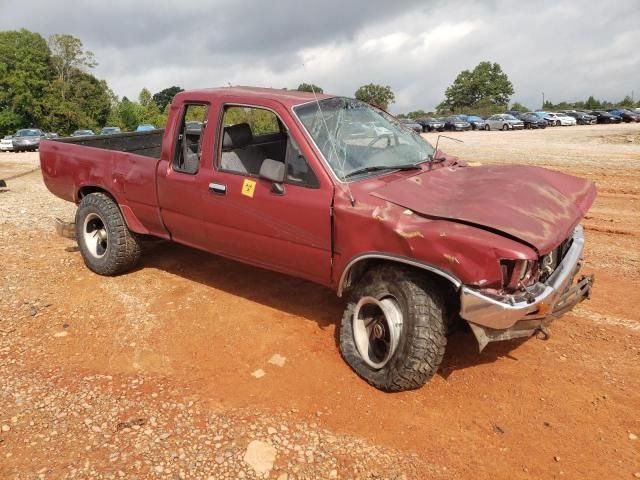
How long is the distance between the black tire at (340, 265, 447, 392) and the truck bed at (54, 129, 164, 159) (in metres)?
4.31

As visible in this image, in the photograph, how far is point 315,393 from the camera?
11.7ft

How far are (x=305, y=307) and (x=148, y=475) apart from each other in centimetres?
231

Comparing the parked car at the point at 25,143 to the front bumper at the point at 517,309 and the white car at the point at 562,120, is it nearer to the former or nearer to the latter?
the front bumper at the point at 517,309

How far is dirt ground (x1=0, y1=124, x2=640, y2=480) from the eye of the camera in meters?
2.95

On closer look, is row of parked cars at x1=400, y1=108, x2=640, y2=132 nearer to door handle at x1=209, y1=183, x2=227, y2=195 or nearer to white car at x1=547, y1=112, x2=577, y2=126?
white car at x1=547, y1=112, x2=577, y2=126

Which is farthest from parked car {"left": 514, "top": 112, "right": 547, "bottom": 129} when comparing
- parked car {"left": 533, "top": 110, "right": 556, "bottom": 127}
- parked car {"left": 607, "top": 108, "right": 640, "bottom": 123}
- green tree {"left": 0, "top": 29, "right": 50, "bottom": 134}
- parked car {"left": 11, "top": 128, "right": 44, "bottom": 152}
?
green tree {"left": 0, "top": 29, "right": 50, "bottom": 134}

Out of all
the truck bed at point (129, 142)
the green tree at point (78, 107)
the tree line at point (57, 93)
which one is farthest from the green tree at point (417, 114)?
the truck bed at point (129, 142)

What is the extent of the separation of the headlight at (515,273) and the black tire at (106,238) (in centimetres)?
397

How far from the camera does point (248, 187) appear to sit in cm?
415

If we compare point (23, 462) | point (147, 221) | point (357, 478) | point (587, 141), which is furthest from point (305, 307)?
point (587, 141)

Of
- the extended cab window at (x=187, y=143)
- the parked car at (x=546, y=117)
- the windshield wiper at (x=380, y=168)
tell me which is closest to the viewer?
the windshield wiper at (x=380, y=168)

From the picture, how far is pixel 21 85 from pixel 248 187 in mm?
70555

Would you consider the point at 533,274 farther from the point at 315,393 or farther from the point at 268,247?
the point at 268,247

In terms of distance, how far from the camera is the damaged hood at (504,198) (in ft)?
10.4
